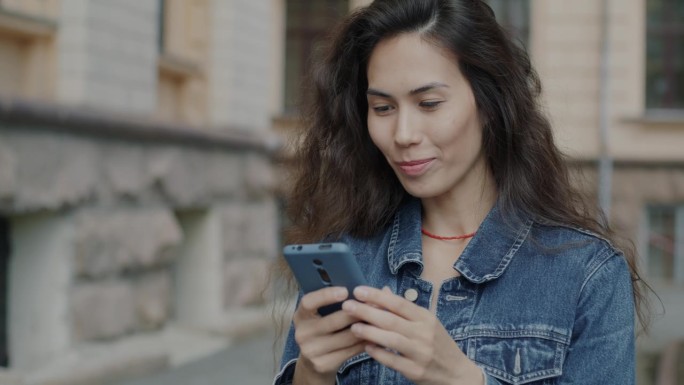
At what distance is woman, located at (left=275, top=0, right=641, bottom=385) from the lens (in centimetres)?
202

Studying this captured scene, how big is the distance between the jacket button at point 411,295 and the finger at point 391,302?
38cm

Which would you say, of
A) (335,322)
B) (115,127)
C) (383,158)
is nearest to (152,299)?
(115,127)

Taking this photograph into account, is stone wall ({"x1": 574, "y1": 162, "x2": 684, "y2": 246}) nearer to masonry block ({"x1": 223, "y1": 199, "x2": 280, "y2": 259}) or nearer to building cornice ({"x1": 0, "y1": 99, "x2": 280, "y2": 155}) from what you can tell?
masonry block ({"x1": 223, "y1": 199, "x2": 280, "y2": 259})

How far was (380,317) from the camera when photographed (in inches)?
74.3

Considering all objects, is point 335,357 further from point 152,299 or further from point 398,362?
point 152,299

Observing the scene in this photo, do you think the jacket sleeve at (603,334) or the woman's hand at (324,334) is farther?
the jacket sleeve at (603,334)

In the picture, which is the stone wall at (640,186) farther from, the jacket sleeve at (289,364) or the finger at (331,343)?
the finger at (331,343)

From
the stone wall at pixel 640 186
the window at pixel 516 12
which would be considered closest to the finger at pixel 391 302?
the stone wall at pixel 640 186

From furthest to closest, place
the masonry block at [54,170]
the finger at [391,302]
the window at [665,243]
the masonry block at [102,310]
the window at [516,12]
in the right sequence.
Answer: the window at [516,12]
the window at [665,243]
the masonry block at [102,310]
the masonry block at [54,170]
the finger at [391,302]

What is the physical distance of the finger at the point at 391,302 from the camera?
74.1 inches

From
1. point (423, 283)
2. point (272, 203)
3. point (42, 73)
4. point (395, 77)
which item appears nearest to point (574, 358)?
point (423, 283)

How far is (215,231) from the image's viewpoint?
9.34m

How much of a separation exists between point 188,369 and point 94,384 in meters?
0.99

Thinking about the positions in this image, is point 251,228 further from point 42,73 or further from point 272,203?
point 42,73
